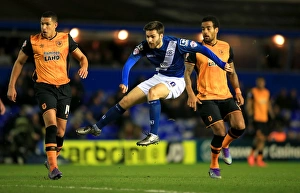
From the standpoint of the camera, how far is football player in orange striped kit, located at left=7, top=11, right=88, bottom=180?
1174cm

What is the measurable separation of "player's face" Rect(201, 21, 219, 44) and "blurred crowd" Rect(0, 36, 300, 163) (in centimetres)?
646

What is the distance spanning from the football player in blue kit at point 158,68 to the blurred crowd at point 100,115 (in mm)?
6784

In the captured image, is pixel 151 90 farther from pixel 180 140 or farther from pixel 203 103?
pixel 180 140

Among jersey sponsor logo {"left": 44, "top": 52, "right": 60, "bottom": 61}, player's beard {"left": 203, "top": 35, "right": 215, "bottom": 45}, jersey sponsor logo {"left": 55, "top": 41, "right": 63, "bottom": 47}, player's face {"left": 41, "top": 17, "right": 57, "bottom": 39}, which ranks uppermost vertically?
player's face {"left": 41, "top": 17, "right": 57, "bottom": 39}

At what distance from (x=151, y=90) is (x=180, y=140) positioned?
9807mm

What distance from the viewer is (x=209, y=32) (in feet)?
41.9

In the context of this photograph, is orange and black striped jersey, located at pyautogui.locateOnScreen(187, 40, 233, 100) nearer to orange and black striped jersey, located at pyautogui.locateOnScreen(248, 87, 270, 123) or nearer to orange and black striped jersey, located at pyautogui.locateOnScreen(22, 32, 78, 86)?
orange and black striped jersey, located at pyautogui.locateOnScreen(22, 32, 78, 86)

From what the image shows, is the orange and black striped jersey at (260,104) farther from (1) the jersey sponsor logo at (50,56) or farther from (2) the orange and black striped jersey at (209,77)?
(1) the jersey sponsor logo at (50,56)

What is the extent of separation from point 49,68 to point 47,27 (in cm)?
65

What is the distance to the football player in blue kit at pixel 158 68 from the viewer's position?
39.5 ft

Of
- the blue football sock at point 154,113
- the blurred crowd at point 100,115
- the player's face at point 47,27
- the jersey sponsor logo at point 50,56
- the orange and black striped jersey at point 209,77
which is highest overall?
the player's face at point 47,27

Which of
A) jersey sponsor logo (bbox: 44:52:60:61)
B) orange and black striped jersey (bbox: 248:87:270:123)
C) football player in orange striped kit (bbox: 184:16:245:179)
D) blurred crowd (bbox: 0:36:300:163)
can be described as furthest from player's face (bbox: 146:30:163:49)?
orange and black striped jersey (bbox: 248:87:270:123)

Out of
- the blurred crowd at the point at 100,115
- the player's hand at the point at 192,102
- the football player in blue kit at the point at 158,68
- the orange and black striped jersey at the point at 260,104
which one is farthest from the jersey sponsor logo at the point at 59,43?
the orange and black striped jersey at the point at 260,104

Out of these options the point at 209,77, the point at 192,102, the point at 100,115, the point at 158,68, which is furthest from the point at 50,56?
→ the point at 100,115
